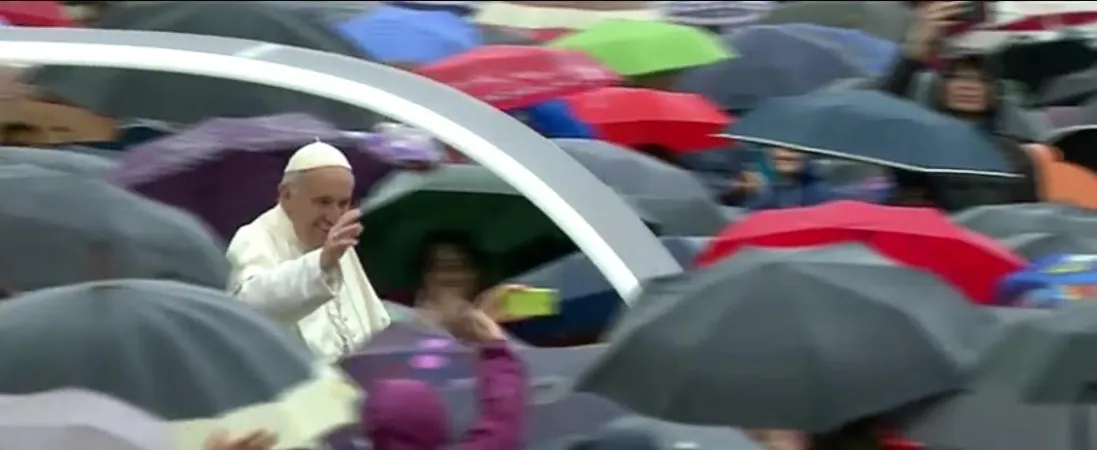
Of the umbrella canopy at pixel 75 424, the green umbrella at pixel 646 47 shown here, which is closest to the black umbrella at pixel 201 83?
the green umbrella at pixel 646 47

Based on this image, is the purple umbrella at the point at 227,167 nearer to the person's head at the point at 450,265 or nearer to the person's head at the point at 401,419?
the person's head at the point at 450,265

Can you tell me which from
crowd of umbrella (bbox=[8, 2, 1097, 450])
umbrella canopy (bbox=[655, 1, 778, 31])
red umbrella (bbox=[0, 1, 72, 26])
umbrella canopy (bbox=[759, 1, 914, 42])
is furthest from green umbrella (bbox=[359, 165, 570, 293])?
umbrella canopy (bbox=[655, 1, 778, 31])

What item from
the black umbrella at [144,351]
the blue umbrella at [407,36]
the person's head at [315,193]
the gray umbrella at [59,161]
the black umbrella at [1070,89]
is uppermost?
the blue umbrella at [407,36]

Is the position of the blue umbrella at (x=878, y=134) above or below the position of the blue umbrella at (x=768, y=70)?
below

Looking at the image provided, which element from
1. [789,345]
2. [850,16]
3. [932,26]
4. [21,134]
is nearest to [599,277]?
[789,345]

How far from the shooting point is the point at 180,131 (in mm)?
7293

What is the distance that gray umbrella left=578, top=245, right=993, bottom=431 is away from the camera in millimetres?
4324

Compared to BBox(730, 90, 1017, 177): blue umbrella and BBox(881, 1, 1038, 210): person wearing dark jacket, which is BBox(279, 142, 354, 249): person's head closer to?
BBox(730, 90, 1017, 177): blue umbrella

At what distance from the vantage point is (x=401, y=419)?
14.3ft

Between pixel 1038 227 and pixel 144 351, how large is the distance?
2768 millimetres

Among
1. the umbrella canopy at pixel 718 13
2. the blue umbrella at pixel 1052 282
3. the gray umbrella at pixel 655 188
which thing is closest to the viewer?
the blue umbrella at pixel 1052 282

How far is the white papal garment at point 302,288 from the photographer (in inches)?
213

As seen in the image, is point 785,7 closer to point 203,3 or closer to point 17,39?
point 203,3

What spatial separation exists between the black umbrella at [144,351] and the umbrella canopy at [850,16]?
33.9 ft
